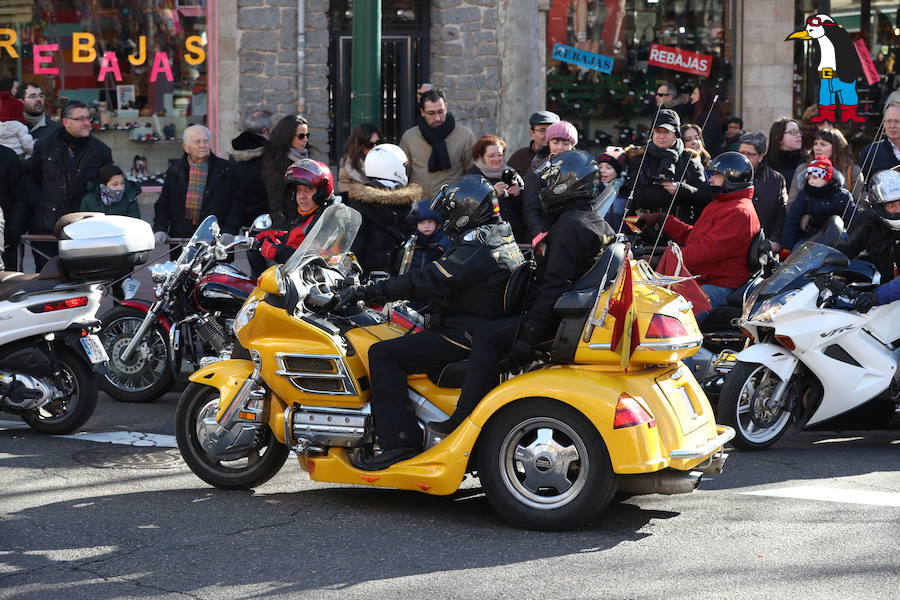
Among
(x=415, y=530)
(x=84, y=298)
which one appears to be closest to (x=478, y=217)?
(x=415, y=530)

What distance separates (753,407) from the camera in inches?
309

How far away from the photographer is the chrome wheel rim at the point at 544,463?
237 inches

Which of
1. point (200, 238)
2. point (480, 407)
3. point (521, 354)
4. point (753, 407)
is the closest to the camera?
point (480, 407)

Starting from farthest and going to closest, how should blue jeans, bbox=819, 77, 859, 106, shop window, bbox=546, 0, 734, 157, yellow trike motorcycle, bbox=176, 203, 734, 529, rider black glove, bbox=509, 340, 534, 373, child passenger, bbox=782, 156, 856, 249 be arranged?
shop window, bbox=546, 0, 734, 157
blue jeans, bbox=819, 77, 859, 106
child passenger, bbox=782, 156, 856, 249
rider black glove, bbox=509, 340, 534, 373
yellow trike motorcycle, bbox=176, 203, 734, 529

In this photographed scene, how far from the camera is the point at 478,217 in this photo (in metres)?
6.45

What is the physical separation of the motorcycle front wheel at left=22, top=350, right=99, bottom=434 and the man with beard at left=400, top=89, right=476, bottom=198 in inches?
149

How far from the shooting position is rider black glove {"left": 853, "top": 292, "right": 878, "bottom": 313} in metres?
7.98

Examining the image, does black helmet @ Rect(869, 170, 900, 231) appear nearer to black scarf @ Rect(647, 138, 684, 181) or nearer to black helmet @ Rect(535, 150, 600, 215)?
black scarf @ Rect(647, 138, 684, 181)

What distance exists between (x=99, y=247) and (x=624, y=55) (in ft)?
32.3

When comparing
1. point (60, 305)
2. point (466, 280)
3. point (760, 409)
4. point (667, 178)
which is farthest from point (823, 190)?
point (60, 305)

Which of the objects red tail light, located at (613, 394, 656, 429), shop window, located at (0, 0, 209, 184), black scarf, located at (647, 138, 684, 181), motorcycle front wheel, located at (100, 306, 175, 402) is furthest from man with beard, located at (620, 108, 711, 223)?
shop window, located at (0, 0, 209, 184)

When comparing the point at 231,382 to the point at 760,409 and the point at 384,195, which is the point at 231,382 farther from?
the point at 760,409

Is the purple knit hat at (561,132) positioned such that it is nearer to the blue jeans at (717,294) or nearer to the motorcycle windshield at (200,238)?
the blue jeans at (717,294)

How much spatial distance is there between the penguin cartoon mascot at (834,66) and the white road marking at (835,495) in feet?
31.2
